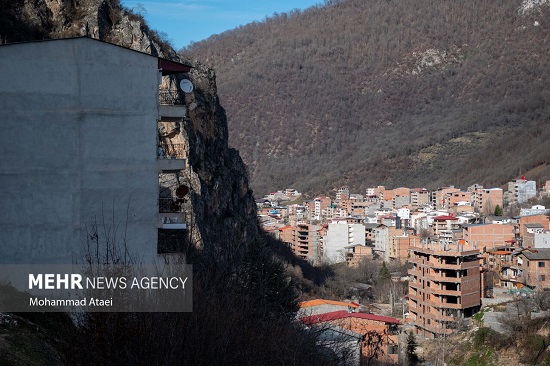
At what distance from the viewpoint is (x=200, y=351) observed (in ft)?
20.6

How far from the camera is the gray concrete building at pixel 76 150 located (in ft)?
27.6

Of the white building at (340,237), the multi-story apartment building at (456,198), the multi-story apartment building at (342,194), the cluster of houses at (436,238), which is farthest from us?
the multi-story apartment building at (342,194)

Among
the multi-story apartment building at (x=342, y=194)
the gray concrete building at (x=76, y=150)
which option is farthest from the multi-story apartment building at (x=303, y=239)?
the gray concrete building at (x=76, y=150)

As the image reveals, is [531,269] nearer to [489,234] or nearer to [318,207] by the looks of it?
[489,234]

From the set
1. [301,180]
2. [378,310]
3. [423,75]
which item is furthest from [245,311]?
[423,75]

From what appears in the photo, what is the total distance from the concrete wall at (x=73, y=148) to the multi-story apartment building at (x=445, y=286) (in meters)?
24.1

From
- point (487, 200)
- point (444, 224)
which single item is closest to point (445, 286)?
point (444, 224)

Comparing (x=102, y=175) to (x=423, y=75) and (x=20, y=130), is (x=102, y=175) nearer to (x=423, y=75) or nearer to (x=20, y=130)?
(x=20, y=130)

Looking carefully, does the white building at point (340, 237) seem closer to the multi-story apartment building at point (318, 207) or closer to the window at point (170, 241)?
the multi-story apartment building at point (318, 207)

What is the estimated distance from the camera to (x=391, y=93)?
132 metres

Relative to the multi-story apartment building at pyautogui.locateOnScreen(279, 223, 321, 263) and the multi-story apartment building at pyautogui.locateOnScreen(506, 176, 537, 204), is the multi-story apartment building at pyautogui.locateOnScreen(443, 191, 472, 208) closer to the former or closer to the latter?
the multi-story apartment building at pyautogui.locateOnScreen(506, 176, 537, 204)

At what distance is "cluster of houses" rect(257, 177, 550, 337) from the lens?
105ft

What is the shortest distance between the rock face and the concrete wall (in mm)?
6273

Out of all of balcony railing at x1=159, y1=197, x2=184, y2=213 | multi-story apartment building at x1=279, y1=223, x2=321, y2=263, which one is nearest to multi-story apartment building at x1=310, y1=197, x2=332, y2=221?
multi-story apartment building at x1=279, y1=223, x2=321, y2=263
